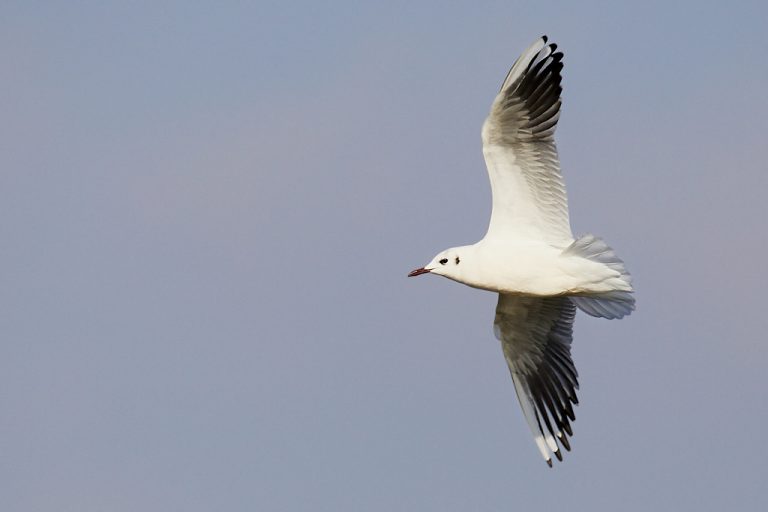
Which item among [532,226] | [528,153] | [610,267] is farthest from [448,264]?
[610,267]

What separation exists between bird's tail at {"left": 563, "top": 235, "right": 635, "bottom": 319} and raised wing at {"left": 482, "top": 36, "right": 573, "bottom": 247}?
467 millimetres

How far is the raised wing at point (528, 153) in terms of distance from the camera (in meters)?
10.6

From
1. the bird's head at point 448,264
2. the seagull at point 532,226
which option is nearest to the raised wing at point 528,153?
the seagull at point 532,226

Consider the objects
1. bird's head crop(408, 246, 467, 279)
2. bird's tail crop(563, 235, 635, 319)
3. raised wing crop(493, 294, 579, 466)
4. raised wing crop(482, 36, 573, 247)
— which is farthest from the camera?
raised wing crop(493, 294, 579, 466)

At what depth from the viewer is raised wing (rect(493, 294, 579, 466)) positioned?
39.3ft

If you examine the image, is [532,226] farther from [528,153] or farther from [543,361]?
[543,361]

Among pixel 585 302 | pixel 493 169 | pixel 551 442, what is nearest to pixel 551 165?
pixel 493 169

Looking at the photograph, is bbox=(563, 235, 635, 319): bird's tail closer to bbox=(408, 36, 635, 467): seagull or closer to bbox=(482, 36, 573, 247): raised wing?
bbox=(408, 36, 635, 467): seagull

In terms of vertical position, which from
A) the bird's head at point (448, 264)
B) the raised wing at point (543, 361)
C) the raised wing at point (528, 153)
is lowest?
the raised wing at point (543, 361)

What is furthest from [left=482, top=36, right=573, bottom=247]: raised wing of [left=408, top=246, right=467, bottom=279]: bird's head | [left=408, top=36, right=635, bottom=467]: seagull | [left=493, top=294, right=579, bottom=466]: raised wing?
[left=493, top=294, right=579, bottom=466]: raised wing

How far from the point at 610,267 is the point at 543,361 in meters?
1.83

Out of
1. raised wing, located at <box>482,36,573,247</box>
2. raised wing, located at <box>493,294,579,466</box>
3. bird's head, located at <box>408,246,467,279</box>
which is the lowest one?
raised wing, located at <box>493,294,579,466</box>

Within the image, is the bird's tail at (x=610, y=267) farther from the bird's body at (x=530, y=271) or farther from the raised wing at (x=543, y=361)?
the raised wing at (x=543, y=361)

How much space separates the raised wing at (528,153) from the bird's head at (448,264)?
0.28m
